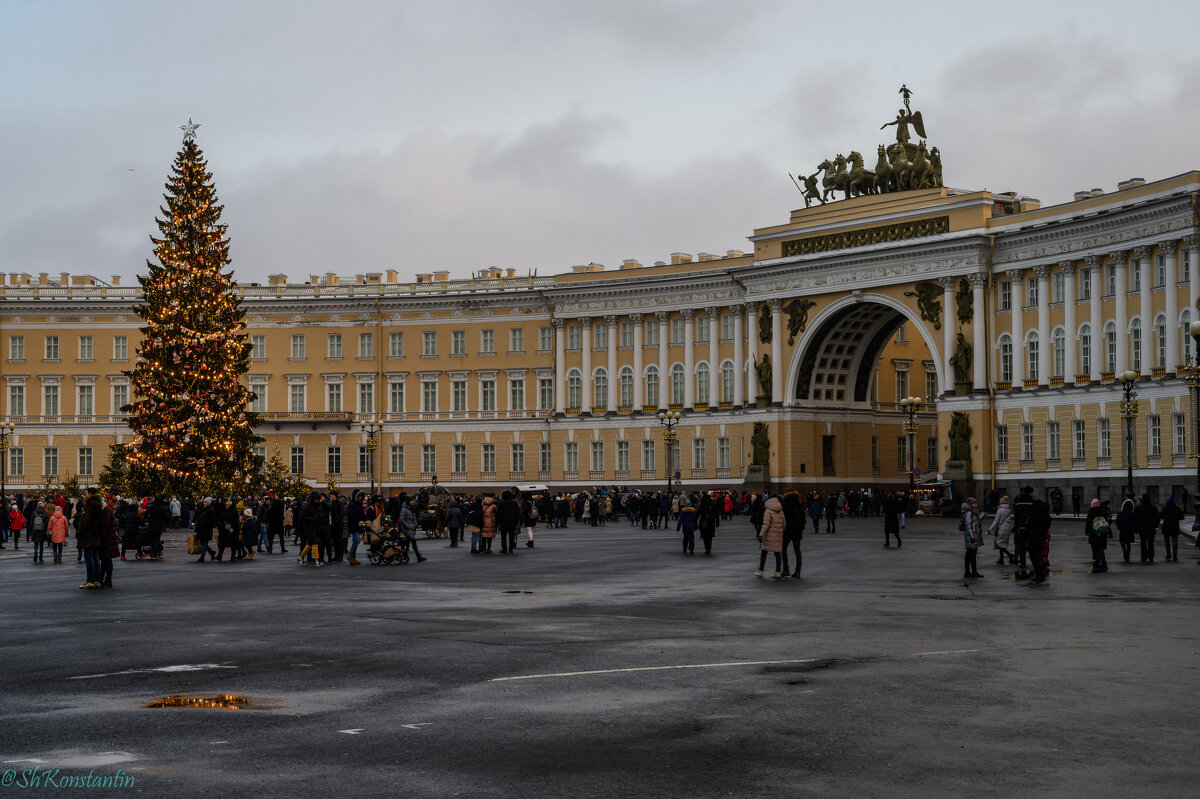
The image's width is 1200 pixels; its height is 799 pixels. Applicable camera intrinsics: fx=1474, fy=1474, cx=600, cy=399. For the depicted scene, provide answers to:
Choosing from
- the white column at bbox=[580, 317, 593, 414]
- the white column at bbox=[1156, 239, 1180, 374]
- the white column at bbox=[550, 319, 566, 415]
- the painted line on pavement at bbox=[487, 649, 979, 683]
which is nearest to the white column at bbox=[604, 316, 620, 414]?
the white column at bbox=[580, 317, 593, 414]

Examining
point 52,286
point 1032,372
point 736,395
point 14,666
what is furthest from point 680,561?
point 52,286

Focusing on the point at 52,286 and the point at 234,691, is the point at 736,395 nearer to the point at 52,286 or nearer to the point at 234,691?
the point at 52,286

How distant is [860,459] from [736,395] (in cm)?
784

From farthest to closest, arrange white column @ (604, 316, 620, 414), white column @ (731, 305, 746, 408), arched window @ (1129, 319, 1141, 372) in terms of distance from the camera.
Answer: white column @ (604, 316, 620, 414) → white column @ (731, 305, 746, 408) → arched window @ (1129, 319, 1141, 372)

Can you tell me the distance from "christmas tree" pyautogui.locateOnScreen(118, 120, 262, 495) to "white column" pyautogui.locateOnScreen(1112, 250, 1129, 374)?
1425 inches

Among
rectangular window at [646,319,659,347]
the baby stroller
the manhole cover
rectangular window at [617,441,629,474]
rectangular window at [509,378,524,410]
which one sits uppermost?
rectangular window at [646,319,659,347]

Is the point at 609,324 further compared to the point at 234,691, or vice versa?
the point at 609,324

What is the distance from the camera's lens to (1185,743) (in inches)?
406

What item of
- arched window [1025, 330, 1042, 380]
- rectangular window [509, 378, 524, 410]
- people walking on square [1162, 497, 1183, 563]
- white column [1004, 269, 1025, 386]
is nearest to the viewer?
people walking on square [1162, 497, 1183, 563]

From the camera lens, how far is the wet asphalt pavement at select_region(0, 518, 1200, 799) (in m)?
9.41

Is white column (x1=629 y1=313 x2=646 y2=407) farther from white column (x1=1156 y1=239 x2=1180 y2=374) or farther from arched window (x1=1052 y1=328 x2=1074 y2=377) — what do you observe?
white column (x1=1156 y1=239 x2=1180 y2=374)

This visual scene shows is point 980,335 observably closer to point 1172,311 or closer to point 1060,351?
point 1060,351

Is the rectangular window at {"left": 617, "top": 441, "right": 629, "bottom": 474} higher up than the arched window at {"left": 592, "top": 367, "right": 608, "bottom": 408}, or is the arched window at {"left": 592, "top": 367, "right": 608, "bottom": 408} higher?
the arched window at {"left": 592, "top": 367, "right": 608, "bottom": 408}

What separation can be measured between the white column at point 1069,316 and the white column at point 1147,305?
422 cm
